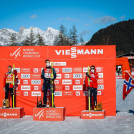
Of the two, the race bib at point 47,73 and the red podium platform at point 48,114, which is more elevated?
the race bib at point 47,73

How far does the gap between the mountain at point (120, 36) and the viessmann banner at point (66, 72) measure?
90975 mm

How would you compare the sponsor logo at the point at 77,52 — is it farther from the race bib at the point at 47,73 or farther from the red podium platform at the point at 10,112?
the red podium platform at the point at 10,112

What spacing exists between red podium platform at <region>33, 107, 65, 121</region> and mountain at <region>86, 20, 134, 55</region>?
92554mm

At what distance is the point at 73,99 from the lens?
333 inches

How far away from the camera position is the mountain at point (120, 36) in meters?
104

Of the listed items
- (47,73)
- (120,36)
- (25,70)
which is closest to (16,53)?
(25,70)

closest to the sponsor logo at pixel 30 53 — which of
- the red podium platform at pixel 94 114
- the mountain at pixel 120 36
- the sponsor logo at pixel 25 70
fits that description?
the sponsor logo at pixel 25 70

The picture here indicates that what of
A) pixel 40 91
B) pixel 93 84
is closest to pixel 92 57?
pixel 93 84

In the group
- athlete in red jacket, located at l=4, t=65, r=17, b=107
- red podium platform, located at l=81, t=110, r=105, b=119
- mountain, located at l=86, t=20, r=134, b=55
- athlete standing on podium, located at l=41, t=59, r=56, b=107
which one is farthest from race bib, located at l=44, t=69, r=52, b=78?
mountain, located at l=86, t=20, r=134, b=55

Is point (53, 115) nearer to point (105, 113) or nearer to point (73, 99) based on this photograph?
point (73, 99)

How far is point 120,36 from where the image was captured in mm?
117062

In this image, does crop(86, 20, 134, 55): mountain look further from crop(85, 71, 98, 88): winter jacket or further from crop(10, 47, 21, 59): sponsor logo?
crop(85, 71, 98, 88): winter jacket

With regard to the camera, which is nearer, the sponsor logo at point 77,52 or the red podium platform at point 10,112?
the red podium platform at point 10,112

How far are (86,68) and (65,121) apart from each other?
225 cm
